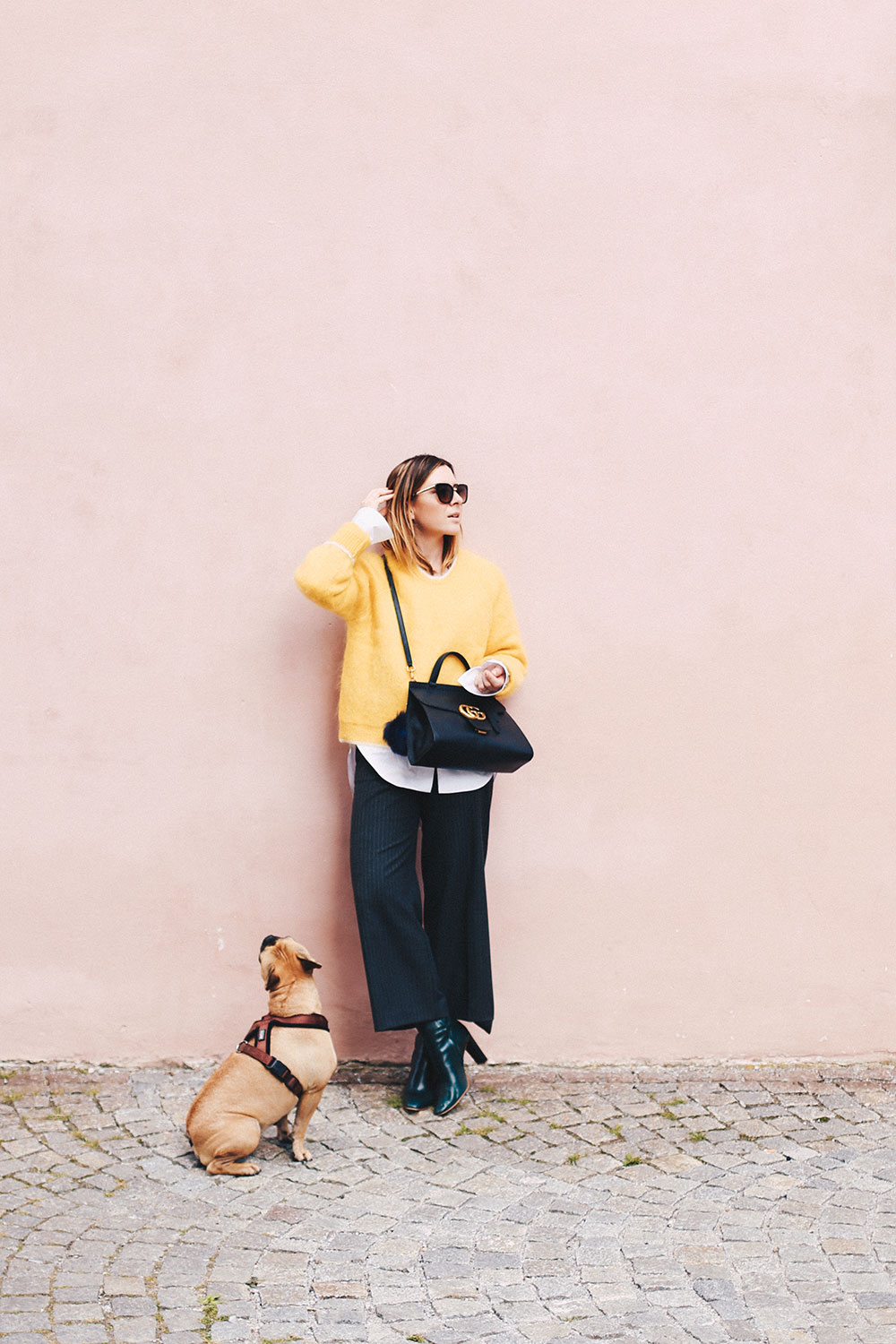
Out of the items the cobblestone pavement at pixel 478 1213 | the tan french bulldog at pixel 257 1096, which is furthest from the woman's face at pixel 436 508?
the cobblestone pavement at pixel 478 1213

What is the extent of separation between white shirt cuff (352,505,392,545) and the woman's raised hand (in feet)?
0.10

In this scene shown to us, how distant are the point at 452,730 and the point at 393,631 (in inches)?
18.5

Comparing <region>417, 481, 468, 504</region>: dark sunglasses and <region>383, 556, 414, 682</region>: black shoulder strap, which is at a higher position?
<region>417, 481, 468, 504</region>: dark sunglasses

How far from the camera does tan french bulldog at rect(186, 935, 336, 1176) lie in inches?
158

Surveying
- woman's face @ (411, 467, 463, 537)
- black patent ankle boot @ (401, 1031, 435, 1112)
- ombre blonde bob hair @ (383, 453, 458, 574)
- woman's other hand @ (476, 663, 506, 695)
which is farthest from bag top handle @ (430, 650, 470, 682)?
black patent ankle boot @ (401, 1031, 435, 1112)

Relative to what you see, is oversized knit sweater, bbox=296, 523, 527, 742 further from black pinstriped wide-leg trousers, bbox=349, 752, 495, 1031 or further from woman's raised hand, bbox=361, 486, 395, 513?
black pinstriped wide-leg trousers, bbox=349, 752, 495, 1031

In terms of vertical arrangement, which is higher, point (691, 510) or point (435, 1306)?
point (691, 510)

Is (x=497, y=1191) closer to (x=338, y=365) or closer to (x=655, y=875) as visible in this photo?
(x=655, y=875)

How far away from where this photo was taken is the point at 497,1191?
3.94m

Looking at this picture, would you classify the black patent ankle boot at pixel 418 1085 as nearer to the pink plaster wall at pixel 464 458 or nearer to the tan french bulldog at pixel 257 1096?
the pink plaster wall at pixel 464 458

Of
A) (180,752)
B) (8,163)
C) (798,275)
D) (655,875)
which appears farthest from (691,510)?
(8,163)

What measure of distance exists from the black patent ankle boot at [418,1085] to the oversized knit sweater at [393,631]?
114 centimetres

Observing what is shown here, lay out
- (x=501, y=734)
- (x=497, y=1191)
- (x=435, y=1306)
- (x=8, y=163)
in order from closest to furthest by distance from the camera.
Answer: (x=435, y=1306) → (x=497, y=1191) → (x=501, y=734) → (x=8, y=163)

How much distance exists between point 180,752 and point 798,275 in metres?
2.90
